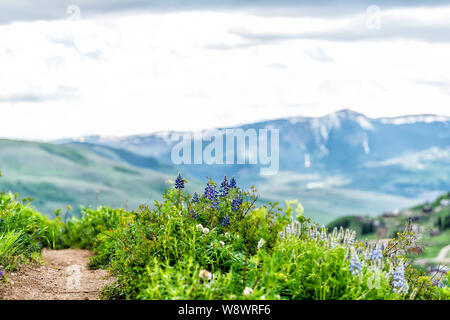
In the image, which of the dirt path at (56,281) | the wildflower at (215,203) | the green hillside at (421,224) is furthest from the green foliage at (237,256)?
the green hillside at (421,224)

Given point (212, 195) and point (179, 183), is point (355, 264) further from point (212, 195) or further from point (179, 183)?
point (179, 183)

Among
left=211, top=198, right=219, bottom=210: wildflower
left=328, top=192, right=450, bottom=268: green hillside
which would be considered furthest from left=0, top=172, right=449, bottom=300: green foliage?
left=328, top=192, right=450, bottom=268: green hillside

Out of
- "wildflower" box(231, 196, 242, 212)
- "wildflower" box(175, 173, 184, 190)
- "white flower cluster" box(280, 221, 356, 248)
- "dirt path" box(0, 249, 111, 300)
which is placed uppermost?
"wildflower" box(175, 173, 184, 190)

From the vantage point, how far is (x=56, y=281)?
727 cm

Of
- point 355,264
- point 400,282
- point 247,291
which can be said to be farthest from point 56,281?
point 400,282

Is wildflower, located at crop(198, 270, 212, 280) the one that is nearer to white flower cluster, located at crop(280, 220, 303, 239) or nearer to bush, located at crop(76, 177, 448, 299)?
bush, located at crop(76, 177, 448, 299)

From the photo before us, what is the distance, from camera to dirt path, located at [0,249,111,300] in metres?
6.31

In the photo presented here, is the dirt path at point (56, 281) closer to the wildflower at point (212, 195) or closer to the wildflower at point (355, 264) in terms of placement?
the wildflower at point (212, 195)

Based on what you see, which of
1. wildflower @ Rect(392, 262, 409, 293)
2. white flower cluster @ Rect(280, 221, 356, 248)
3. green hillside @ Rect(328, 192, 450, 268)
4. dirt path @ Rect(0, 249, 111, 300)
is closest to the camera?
wildflower @ Rect(392, 262, 409, 293)

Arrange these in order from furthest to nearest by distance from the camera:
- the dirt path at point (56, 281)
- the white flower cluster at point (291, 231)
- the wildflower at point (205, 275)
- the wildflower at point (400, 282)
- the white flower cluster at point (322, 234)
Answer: the dirt path at point (56, 281) < the white flower cluster at point (291, 231) < the white flower cluster at point (322, 234) < the wildflower at point (400, 282) < the wildflower at point (205, 275)

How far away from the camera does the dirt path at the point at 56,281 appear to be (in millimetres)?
6309

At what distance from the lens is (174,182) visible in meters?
7.63

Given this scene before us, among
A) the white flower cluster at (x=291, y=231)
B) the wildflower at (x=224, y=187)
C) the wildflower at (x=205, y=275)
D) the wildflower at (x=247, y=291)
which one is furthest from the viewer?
the wildflower at (x=224, y=187)
